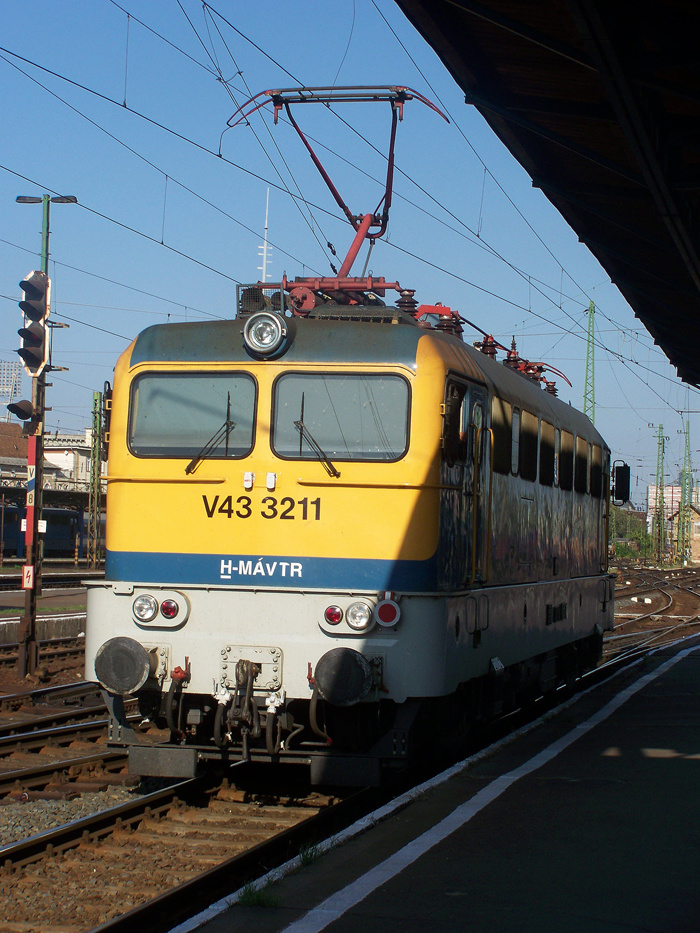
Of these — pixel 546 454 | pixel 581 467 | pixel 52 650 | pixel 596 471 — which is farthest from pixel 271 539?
pixel 52 650

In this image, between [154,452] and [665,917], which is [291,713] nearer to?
[154,452]

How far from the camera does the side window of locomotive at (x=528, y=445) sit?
9.75 m

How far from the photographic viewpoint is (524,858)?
18.3ft

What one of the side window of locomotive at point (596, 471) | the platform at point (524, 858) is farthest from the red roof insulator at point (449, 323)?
the side window of locomotive at point (596, 471)

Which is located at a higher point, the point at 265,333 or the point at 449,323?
the point at 449,323

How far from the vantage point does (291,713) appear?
7238 mm

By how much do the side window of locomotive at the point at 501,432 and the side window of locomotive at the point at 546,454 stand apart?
4.79 ft

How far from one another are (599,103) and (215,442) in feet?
12.9

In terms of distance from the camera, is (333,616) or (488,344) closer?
(333,616)

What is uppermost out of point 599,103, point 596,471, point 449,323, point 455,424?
point 599,103

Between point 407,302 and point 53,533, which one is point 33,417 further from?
point 53,533

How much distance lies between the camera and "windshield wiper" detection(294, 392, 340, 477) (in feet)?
24.3

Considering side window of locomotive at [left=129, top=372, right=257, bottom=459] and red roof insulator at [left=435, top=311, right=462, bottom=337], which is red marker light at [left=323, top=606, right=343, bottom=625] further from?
red roof insulator at [left=435, top=311, right=462, bottom=337]

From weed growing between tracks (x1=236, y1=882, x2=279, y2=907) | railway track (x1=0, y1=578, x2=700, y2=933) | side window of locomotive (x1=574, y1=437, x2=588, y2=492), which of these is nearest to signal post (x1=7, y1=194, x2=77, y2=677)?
railway track (x1=0, y1=578, x2=700, y2=933)
